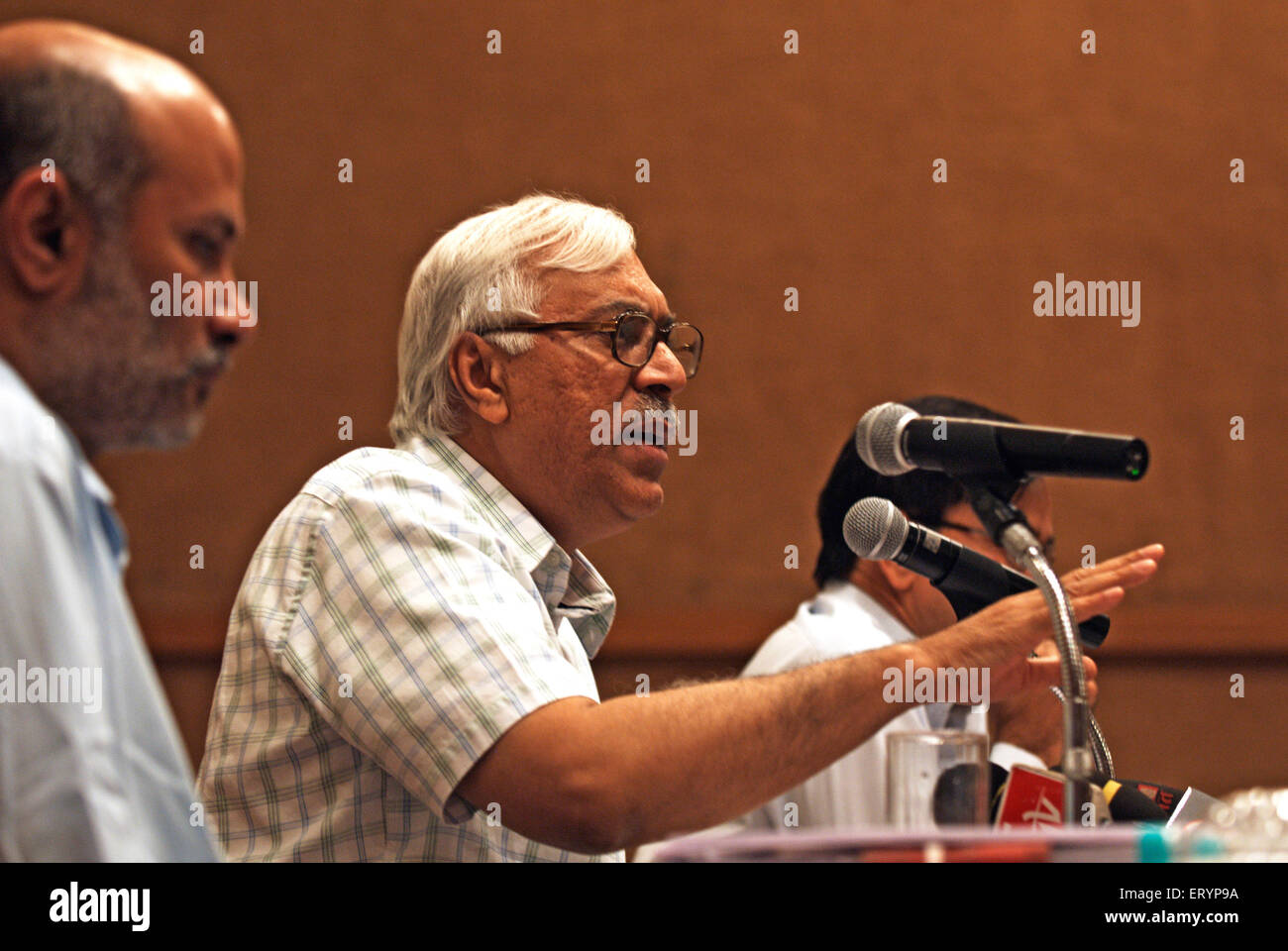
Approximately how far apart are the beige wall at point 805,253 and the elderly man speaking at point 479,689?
1.73 meters

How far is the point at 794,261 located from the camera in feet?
11.3

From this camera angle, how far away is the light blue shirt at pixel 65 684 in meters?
0.70

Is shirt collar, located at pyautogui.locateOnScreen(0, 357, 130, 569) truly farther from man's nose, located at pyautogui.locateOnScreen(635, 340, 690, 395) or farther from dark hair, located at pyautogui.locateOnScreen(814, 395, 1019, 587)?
dark hair, located at pyautogui.locateOnScreen(814, 395, 1019, 587)

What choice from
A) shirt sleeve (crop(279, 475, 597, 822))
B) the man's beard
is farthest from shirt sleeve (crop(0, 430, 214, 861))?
shirt sleeve (crop(279, 475, 597, 822))

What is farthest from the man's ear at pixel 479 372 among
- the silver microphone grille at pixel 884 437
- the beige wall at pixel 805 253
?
the beige wall at pixel 805 253

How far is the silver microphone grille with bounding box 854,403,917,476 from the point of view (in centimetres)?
142

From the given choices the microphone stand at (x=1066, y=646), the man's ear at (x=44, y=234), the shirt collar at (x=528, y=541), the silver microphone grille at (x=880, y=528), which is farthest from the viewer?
the shirt collar at (x=528, y=541)

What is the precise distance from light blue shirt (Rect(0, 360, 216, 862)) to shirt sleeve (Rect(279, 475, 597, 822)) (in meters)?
0.47

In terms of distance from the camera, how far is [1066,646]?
3.72 ft

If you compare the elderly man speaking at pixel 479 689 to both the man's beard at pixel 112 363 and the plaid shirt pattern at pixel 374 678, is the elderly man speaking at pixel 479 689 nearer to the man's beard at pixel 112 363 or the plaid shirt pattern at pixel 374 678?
the plaid shirt pattern at pixel 374 678

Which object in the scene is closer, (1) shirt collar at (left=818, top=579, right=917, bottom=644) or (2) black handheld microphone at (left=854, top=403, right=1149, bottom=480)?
(2) black handheld microphone at (left=854, top=403, right=1149, bottom=480)

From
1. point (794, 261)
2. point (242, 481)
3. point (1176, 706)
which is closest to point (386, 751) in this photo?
point (242, 481)

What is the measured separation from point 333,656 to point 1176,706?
269cm
